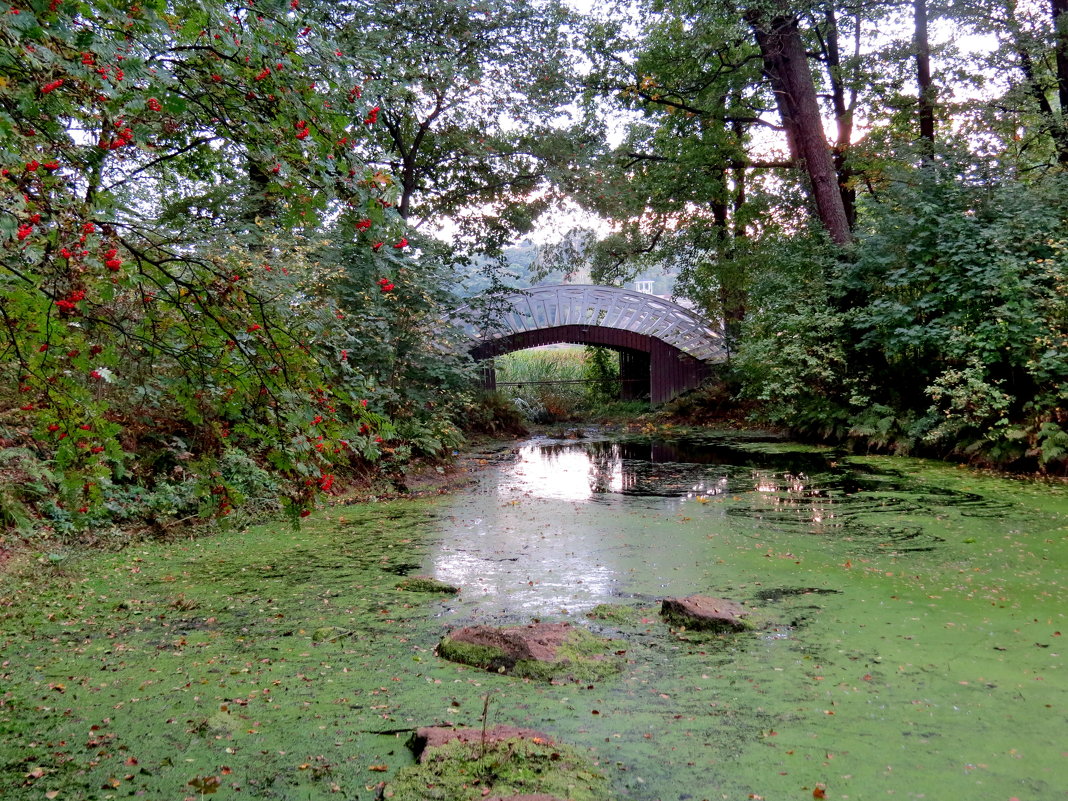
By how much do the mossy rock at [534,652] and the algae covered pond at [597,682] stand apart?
9 centimetres

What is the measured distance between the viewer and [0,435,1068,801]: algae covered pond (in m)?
2.53

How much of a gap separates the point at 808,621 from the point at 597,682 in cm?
145

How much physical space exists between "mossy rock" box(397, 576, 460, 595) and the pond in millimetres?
173

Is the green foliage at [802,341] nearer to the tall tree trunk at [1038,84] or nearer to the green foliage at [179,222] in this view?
the tall tree trunk at [1038,84]

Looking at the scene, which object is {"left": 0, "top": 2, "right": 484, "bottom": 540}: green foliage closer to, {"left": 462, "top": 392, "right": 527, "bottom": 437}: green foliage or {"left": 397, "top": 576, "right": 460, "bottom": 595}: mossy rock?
{"left": 397, "top": 576, "right": 460, "bottom": 595}: mossy rock

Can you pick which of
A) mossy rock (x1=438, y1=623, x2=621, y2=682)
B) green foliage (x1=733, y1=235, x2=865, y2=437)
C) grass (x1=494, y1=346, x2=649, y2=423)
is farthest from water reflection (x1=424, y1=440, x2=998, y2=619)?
grass (x1=494, y1=346, x2=649, y2=423)

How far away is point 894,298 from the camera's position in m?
11.4

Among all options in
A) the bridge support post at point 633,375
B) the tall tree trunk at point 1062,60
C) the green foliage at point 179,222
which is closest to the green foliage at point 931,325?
the tall tree trunk at point 1062,60

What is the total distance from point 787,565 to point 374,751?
11.7ft

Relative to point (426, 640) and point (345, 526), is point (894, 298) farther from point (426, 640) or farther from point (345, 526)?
point (426, 640)

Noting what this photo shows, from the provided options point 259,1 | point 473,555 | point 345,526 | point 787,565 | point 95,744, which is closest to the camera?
point 259,1

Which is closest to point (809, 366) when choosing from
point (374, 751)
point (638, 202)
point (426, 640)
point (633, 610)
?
point (638, 202)

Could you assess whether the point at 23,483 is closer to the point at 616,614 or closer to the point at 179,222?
the point at 179,222

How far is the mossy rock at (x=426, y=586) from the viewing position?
483 cm
